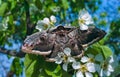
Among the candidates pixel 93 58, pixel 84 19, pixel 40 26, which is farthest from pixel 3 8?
pixel 93 58

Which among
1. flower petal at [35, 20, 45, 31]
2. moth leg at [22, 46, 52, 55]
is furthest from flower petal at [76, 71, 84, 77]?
flower petal at [35, 20, 45, 31]

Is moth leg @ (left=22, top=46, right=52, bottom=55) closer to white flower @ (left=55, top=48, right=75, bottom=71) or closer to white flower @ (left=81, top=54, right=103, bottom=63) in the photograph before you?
white flower @ (left=55, top=48, right=75, bottom=71)

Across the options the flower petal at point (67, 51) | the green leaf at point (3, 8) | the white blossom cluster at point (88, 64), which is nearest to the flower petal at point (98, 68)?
the white blossom cluster at point (88, 64)

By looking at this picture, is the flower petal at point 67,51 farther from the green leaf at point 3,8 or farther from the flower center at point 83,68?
the green leaf at point 3,8

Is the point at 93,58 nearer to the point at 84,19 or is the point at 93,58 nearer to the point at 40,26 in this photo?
the point at 84,19

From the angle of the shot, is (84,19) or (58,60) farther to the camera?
(84,19)

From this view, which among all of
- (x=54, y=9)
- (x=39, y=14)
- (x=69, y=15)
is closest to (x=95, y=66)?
(x=39, y=14)
